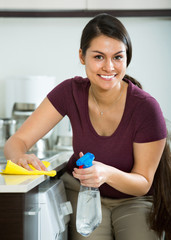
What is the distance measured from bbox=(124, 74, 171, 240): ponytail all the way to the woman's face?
0.31 m

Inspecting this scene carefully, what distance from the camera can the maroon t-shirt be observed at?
4.33 ft

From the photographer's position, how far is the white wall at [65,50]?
2852mm

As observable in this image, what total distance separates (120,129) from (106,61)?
0.24 meters

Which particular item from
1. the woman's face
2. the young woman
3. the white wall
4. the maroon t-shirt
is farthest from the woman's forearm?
the white wall

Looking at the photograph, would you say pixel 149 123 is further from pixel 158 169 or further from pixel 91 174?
pixel 91 174

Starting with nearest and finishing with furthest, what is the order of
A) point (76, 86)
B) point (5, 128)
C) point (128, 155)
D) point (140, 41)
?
1. point (128, 155)
2. point (76, 86)
3. point (5, 128)
4. point (140, 41)

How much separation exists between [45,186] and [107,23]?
60cm

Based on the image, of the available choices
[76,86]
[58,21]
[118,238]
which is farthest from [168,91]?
[118,238]

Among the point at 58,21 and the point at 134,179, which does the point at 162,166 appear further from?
the point at 58,21

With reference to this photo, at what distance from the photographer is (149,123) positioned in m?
1.31

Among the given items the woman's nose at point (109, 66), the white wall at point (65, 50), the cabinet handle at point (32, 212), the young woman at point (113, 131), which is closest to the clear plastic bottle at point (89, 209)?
the young woman at point (113, 131)

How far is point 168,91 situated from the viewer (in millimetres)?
2863
